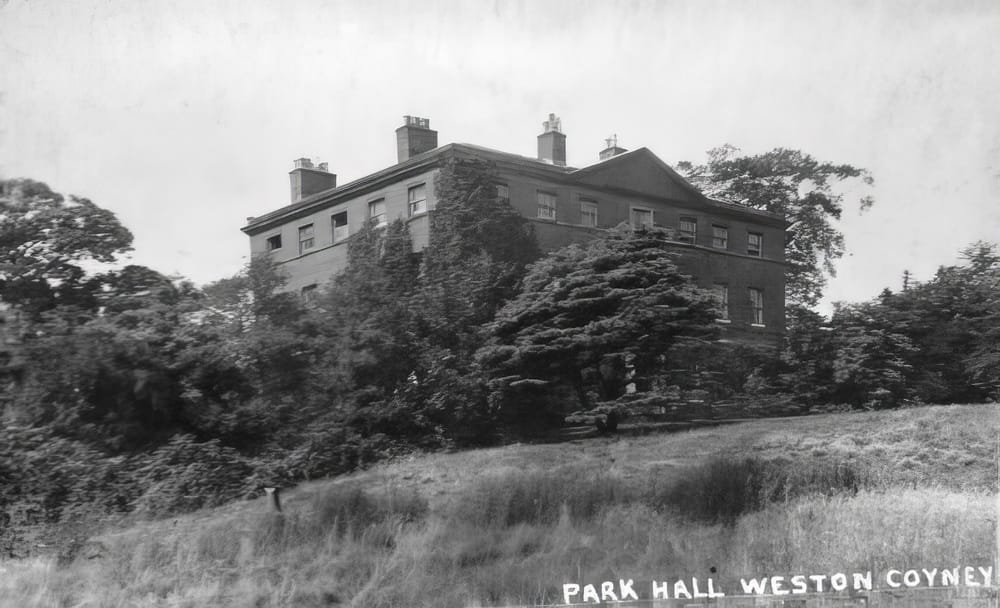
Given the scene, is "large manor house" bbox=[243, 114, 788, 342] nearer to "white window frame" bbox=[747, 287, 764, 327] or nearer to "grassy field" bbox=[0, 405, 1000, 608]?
"white window frame" bbox=[747, 287, 764, 327]

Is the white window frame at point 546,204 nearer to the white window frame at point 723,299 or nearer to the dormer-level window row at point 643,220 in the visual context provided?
the dormer-level window row at point 643,220

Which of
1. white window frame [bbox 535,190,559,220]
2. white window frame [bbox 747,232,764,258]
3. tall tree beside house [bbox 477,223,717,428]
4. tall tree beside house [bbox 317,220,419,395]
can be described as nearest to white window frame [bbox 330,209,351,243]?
tall tree beside house [bbox 317,220,419,395]

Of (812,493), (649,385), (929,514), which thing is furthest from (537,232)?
(929,514)

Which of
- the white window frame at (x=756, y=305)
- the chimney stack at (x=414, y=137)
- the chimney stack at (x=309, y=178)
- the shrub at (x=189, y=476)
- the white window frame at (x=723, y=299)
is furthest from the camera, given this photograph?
the white window frame at (x=756, y=305)

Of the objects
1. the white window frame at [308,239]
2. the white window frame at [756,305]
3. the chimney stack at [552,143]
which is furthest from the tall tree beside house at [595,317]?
the white window frame at [308,239]

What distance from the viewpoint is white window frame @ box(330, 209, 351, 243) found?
6.45 metres

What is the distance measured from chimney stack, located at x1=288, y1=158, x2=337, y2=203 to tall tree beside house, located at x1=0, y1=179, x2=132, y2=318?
1135 millimetres

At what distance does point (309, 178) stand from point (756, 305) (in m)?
3.37

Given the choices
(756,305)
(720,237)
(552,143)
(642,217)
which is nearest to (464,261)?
Result: (552,143)

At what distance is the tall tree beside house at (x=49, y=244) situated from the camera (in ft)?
20.3

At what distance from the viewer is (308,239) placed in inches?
253

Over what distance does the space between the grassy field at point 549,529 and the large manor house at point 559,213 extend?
1099mm

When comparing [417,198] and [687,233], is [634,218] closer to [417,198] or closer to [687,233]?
[687,233]

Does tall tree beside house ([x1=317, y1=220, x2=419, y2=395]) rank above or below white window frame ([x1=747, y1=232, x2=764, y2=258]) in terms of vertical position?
below
